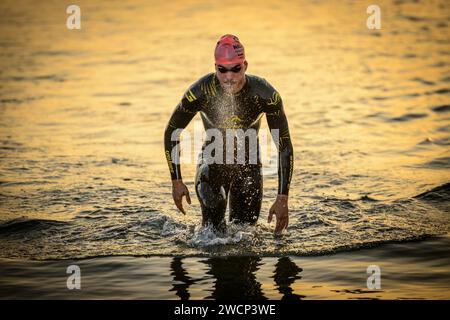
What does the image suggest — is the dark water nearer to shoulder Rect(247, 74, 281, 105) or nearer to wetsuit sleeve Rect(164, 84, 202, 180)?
wetsuit sleeve Rect(164, 84, 202, 180)

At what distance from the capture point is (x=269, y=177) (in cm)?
1158

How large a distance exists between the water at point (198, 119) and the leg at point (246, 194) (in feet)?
0.73

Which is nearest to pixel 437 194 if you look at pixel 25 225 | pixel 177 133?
pixel 177 133

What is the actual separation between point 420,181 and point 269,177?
2150mm

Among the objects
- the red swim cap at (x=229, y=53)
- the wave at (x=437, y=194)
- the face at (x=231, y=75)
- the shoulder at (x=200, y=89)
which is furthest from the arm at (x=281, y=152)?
the wave at (x=437, y=194)

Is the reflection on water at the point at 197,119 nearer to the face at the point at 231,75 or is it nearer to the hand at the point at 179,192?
the hand at the point at 179,192

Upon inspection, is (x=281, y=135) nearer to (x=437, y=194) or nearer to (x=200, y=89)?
(x=200, y=89)

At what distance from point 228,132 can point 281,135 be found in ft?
2.06

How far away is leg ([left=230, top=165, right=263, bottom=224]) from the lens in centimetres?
867

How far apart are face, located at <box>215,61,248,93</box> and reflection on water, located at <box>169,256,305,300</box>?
5.94 ft

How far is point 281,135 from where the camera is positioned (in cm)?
809
